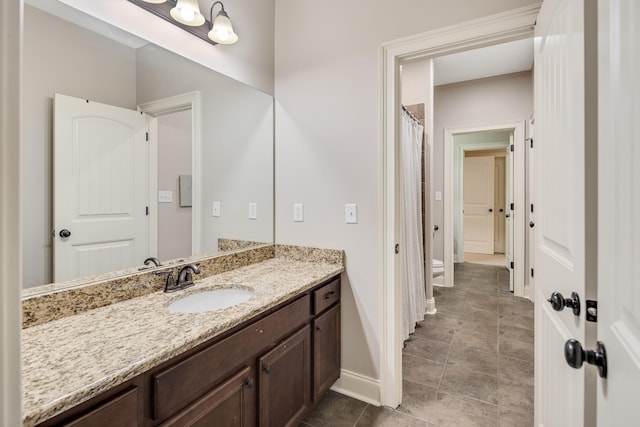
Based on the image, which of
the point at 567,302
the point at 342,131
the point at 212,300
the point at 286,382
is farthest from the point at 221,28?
the point at 567,302

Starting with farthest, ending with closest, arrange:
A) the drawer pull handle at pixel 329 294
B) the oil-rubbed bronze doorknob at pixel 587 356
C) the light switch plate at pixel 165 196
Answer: the drawer pull handle at pixel 329 294, the light switch plate at pixel 165 196, the oil-rubbed bronze doorknob at pixel 587 356

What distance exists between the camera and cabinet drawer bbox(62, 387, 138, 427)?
28.5 inches

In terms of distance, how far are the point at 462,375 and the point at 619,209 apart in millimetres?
1955

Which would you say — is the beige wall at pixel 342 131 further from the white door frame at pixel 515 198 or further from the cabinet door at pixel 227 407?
the white door frame at pixel 515 198

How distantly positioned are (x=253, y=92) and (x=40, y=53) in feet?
3.69

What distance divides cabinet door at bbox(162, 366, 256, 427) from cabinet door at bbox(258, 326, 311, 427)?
6cm

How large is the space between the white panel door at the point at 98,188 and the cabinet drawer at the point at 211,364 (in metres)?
0.65

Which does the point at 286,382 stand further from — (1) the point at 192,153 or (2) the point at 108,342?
(1) the point at 192,153

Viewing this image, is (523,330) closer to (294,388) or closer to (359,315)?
(359,315)

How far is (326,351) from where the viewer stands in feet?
5.93

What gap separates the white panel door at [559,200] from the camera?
0.87m

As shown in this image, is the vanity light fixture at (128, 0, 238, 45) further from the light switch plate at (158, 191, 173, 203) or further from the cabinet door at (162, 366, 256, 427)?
the cabinet door at (162, 366, 256, 427)
